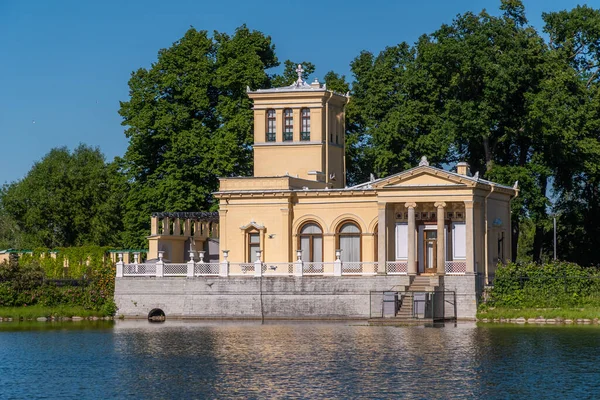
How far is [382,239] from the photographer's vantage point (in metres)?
53.2

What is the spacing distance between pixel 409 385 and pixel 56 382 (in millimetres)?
9799

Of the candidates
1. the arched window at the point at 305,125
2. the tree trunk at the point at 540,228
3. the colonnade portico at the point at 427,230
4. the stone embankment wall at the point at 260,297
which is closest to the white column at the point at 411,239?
the colonnade portico at the point at 427,230

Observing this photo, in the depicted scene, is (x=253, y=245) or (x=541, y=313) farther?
(x=253, y=245)

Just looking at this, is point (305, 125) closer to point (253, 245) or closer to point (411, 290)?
point (253, 245)

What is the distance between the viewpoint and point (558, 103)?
192ft

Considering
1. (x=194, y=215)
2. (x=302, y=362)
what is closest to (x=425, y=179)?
(x=194, y=215)

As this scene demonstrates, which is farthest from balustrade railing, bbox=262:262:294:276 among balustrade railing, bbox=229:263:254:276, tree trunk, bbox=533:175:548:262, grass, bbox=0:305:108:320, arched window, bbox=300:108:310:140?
tree trunk, bbox=533:175:548:262

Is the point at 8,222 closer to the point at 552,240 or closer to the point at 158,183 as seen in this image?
the point at 158,183

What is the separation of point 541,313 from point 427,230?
7415 millimetres

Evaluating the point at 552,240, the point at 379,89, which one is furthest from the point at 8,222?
the point at 552,240

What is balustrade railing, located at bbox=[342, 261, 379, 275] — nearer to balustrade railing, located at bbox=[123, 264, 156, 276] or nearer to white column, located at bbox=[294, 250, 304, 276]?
white column, located at bbox=[294, 250, 304, 276]

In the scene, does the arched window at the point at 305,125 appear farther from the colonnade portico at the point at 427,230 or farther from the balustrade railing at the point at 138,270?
A: the balustrade railing at the point at 138,270

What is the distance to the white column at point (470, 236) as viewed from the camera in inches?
2042

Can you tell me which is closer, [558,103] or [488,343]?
[488,343]
